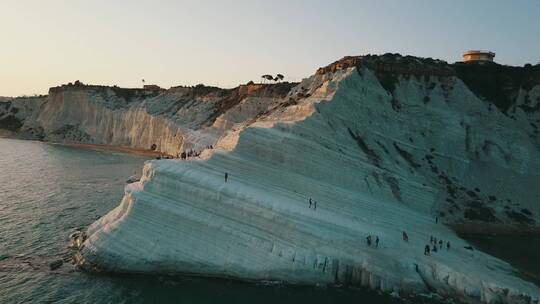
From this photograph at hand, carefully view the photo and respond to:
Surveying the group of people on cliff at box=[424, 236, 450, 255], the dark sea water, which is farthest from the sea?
the group of people on cliff at box=[424, 236, 450, 255]

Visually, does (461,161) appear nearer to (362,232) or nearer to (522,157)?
(522,157)

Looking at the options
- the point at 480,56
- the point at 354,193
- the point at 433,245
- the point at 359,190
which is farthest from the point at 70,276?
the point at 480,56

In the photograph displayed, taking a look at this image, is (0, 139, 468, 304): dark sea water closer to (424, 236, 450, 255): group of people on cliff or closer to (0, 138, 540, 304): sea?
(0, 138, 540, 304): sea

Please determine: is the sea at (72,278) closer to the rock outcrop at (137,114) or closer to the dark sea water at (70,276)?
the dark sea water at (70,276)

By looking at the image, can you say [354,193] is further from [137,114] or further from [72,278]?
[137,114]

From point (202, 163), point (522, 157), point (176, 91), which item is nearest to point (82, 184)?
point (202, 163)

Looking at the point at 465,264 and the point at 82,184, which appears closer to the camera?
the point at 465,264
